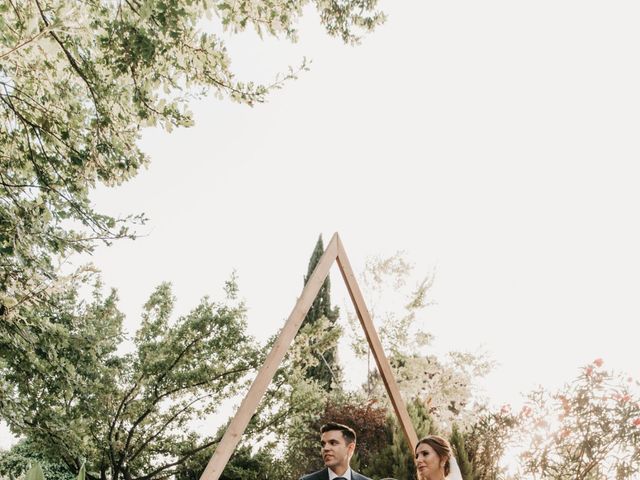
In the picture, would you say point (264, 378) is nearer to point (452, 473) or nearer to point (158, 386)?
point (452, 473)

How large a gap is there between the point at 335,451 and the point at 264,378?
44.2 inches

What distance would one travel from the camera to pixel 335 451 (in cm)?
379

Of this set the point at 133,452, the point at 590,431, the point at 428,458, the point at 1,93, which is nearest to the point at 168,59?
the point at 1,93

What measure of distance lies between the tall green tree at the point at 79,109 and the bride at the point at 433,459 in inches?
129

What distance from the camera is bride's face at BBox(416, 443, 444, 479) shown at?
3520mm

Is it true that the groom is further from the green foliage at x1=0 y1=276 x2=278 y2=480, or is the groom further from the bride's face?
the green foliage at x1=0 y1=276 x2=278 y2=480

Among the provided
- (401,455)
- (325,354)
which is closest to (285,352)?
(401,455)

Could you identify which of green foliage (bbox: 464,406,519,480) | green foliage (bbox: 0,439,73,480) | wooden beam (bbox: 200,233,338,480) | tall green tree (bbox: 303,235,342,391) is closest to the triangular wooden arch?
wooden beam (bbox: 200,233,338,480)

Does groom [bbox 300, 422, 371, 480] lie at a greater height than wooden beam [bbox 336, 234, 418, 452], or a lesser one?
lesser

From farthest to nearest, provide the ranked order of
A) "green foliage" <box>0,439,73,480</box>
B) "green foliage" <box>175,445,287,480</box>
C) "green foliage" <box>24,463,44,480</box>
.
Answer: "green foliage" <box>0,439,73,480</box>, "green foliage" <box>175,445,287,480</box>, "green foliage" <box>24,463,44,480</box>

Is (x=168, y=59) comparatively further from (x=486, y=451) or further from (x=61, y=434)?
(x=486, y=451)

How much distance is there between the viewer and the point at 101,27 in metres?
4.03

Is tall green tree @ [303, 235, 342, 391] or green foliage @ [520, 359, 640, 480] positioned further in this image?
tall green tree @ [303, 235, 342, 391]

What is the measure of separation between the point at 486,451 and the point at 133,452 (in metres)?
6.67
